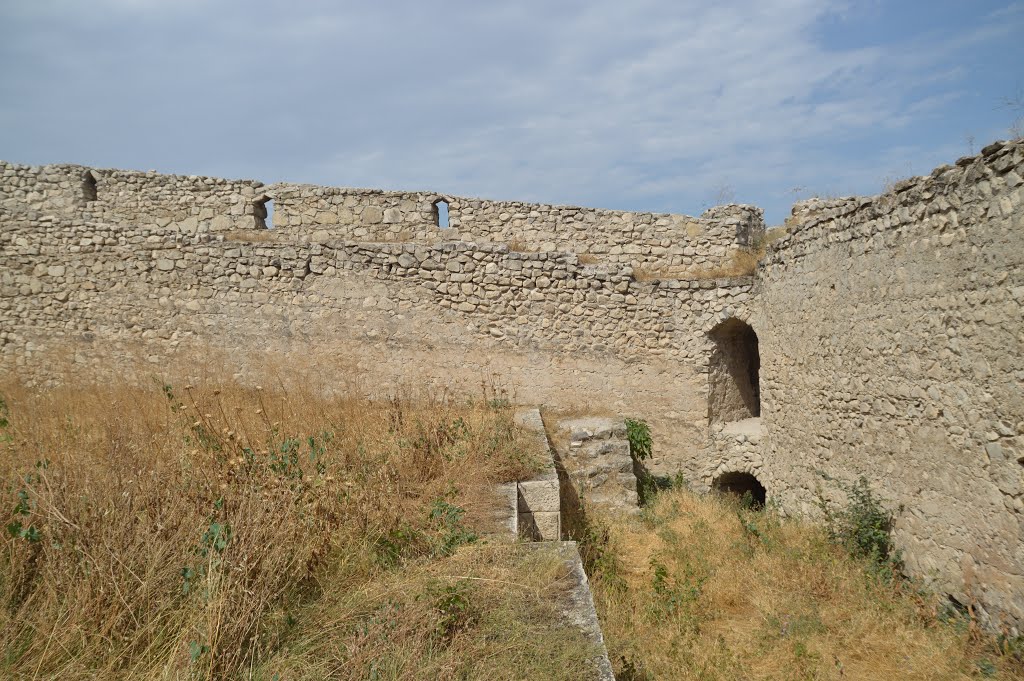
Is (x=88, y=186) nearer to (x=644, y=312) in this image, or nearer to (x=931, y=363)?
(x=644, y=312)

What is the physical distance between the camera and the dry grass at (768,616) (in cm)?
491

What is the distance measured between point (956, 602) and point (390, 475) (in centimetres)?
489

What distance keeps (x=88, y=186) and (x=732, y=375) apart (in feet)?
42.3

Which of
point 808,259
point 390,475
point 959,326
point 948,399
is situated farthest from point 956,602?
point 390,475

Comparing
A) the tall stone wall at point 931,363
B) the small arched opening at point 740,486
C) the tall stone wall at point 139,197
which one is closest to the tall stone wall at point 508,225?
the tall stone wall at point 139,197

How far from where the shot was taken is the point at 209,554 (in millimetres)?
3342

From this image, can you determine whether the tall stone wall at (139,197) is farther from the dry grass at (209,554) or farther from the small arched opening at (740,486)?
the small arched opening at (740,486)

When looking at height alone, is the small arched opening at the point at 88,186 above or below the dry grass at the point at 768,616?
above

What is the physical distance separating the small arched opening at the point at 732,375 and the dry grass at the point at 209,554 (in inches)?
247

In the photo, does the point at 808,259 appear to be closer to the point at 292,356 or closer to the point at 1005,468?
the point at 1005,468

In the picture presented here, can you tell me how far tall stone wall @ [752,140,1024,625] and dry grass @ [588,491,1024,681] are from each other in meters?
0.50

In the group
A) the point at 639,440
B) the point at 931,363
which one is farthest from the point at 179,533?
the point at 639,440

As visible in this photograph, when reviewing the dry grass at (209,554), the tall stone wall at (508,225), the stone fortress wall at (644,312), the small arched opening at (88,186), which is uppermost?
the small arched opening at (88,186)

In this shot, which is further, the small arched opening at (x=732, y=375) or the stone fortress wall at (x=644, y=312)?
the small arched opening at (x=732, y=375)
